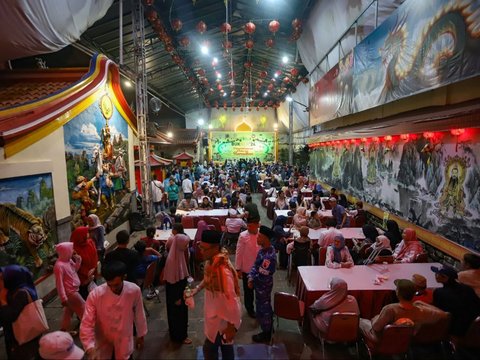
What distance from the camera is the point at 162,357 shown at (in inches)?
140

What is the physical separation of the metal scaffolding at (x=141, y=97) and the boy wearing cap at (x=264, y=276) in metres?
6.15

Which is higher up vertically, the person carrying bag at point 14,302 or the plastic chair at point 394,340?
the person carrying bag at point 14,302

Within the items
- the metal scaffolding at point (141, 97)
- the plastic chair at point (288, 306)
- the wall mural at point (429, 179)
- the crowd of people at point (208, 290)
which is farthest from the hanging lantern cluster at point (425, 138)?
the metal scaffolding at point (141, 97)

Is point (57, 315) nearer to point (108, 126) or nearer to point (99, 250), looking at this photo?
point (99, 250)

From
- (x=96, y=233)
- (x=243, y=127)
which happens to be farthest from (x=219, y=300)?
(x=243, y=127)

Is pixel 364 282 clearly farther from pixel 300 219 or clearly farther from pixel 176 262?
pixel 300 219

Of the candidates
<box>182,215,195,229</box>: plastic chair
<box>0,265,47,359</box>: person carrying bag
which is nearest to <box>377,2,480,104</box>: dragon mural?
<box>182,215,195,229</box>: plastic chair

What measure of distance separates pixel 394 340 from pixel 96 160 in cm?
651

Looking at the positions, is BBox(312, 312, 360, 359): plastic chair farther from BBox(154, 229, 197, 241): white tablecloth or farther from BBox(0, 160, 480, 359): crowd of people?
BBox(154, 229, 197, 241): white tablecloth

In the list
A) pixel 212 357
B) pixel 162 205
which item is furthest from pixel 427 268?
pixel 162 205

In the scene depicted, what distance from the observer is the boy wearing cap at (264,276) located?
348 centimetres

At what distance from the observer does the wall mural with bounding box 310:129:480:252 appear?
14.8 feet

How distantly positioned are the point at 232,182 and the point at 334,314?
31.3 feet

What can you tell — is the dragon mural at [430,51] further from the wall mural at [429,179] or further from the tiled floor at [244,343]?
the tiled floor at [244,343]
